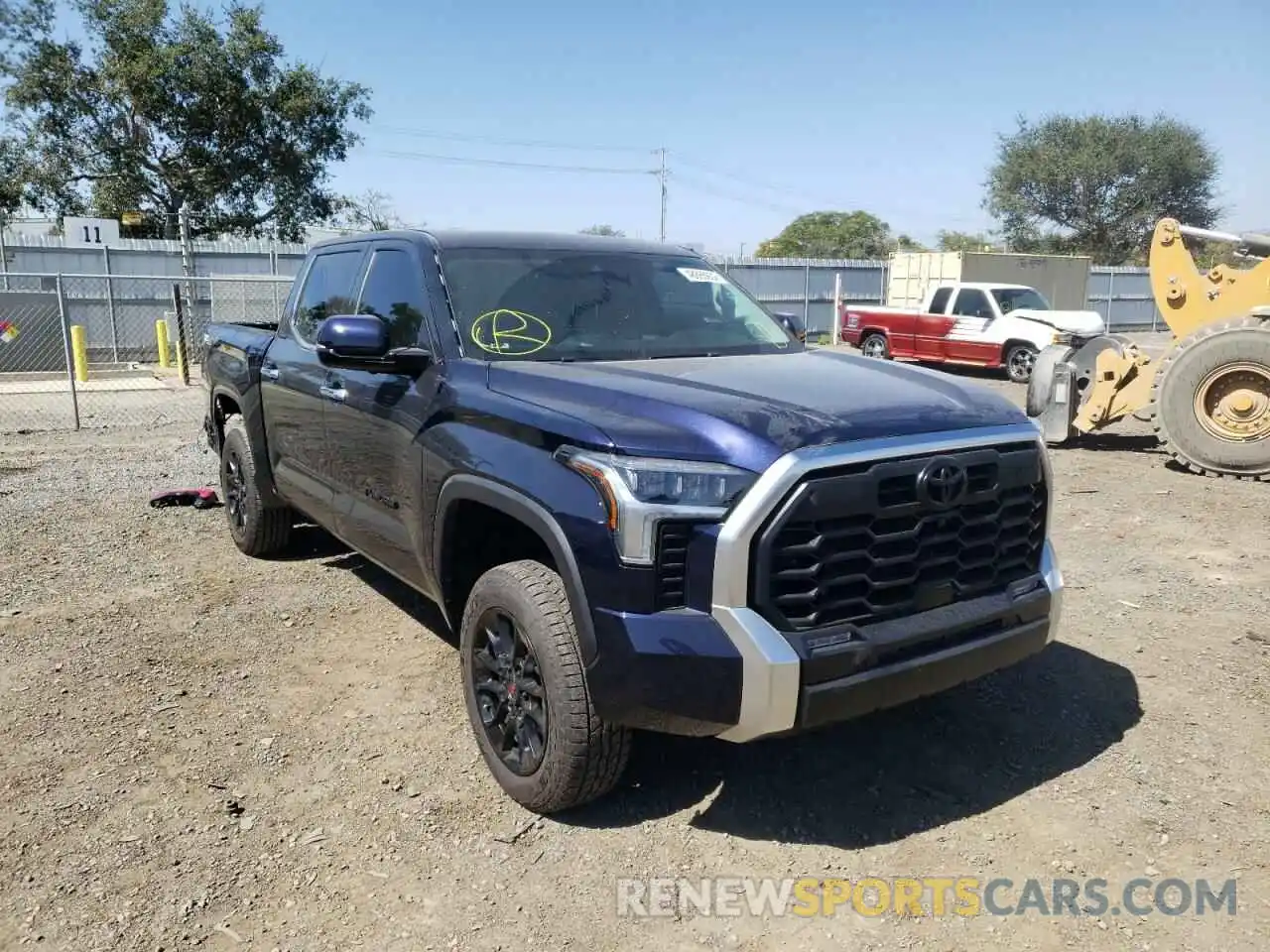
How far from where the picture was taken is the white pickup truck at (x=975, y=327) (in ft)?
55.9

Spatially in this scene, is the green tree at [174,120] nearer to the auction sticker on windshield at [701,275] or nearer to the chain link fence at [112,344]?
the chain link fence at [112,344]

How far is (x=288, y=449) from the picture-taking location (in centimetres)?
516

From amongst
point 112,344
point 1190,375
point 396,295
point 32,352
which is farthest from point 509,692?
point 112,344

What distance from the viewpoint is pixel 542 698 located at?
3.07 metres

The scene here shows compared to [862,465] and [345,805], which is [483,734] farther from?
[862,465]

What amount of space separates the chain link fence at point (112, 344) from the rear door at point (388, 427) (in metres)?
8.35

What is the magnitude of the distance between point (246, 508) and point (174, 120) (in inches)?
1050

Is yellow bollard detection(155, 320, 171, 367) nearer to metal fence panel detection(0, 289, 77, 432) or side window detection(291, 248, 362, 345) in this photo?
Answer: metal fence panel detection(0, 289, 77, 432)

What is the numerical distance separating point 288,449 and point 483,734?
242 centimetres

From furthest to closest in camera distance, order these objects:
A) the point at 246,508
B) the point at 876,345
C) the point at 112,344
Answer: the point at 876,345
the point at 112,344
the point at 246,508

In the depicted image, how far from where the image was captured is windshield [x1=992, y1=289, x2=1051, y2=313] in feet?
58.4

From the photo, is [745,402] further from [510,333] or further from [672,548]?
[510,333]

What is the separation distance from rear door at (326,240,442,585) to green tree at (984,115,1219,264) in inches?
2001

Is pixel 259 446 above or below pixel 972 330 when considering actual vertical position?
below
